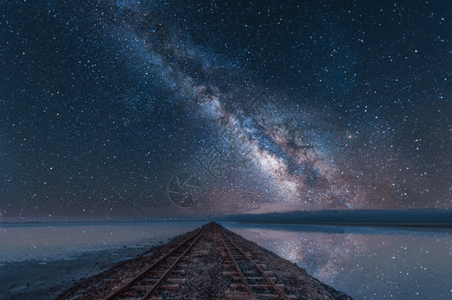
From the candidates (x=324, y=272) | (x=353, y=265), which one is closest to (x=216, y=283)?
(x=324, y=272)

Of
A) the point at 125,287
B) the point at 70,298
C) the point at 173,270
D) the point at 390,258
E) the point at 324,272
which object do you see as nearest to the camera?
the point at 125,287


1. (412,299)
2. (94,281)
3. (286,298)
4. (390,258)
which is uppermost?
(286,298)

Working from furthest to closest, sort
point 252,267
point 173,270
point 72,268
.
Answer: point 72,268 → point 252,267 → point 173,270

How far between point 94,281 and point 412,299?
13.6 metres

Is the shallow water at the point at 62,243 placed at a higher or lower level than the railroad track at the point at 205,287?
lower

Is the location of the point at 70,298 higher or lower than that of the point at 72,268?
higher

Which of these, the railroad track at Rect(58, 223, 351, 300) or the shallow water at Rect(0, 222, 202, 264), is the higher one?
the railroad track at Rect(58, 223, 351, 300)

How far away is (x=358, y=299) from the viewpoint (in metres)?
9.07

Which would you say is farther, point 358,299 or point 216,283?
point 358,299

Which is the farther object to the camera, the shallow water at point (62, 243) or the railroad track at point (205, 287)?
the shallow water at point (62, 243)

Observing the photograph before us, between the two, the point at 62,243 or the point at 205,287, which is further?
the point at 62,243

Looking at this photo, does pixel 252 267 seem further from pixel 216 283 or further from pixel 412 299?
pixel 412 299

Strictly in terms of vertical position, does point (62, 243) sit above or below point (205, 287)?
below

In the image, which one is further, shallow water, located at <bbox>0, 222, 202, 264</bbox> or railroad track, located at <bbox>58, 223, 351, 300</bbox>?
shallow water, located at <bbox>0, 222, 202, 264</bbox>
